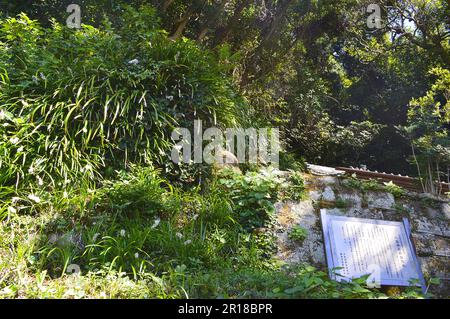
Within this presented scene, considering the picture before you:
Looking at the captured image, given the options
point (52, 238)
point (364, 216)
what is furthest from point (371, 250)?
point (52, 238)

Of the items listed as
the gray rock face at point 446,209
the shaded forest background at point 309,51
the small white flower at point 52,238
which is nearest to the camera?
the small white flower at point 52,238

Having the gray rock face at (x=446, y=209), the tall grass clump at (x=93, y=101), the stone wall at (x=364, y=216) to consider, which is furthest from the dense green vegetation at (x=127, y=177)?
the gray rock face at (x=446, y=209)

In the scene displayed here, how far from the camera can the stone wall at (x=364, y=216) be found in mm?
3266

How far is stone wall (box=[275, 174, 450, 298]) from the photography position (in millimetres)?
3266

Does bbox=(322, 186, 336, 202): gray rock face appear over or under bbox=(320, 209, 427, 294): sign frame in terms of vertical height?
over

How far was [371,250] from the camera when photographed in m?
3.11

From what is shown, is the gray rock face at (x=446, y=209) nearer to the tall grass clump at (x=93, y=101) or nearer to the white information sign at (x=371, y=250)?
the white information sign at (x=371, y=250)

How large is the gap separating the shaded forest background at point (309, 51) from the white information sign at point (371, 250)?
7.93 ft

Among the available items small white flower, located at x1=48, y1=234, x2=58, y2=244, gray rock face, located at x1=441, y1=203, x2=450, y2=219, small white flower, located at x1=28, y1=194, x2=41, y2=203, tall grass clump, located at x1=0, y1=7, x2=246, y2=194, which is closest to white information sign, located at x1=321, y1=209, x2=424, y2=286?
gray rock face, located at x1=441, y1=203, x2=450, y2=219

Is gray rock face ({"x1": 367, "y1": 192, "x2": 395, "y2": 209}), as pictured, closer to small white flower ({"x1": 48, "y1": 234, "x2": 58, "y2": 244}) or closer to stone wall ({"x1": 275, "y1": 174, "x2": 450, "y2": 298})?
stone wall ({"x1": 275, "y1": 174, "x2": 450, "y2": 298})

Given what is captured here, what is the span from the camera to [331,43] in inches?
356

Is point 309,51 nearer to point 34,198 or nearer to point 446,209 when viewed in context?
point 446,209

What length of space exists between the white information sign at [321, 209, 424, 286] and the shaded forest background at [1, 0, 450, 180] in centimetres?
242

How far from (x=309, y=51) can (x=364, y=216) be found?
18.7 feet
